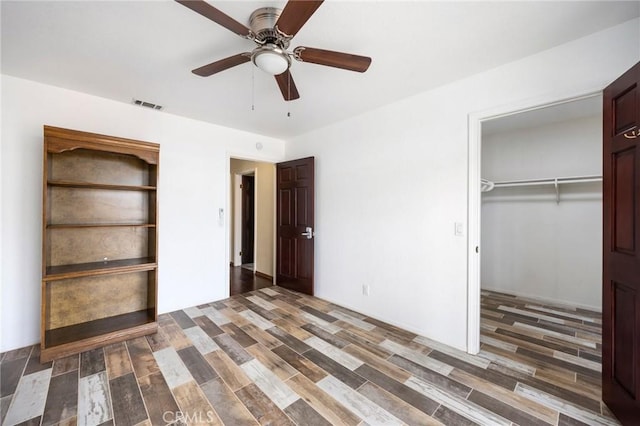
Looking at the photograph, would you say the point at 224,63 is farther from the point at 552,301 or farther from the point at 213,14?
the point at 552,301

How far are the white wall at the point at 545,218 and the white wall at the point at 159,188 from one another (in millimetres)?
3672

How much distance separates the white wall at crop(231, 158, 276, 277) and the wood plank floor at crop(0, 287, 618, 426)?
2.05 meters

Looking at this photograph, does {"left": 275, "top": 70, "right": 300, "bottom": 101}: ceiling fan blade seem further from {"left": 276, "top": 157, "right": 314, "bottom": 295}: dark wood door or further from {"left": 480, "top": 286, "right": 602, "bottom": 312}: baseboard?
{"left": 480, "top": 286, "right": 602, "bottom": 312}: baseboard

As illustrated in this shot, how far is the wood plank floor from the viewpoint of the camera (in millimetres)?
1657

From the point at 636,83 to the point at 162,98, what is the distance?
12.4 ft

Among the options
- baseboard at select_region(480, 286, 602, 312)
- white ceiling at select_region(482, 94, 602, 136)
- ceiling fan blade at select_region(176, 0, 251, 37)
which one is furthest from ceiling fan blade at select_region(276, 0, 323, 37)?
baseboard at select_region(480, 286, 602, 312)

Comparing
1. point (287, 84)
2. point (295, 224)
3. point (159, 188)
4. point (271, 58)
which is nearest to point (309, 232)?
point (295, 224)

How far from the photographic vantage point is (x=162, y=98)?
2.83m

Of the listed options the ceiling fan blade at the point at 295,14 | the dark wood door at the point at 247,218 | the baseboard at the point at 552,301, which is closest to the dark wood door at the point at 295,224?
the dark wood door at the point at 247,218

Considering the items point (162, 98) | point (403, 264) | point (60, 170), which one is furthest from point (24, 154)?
point (403, 264)

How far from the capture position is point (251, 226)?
638 cm

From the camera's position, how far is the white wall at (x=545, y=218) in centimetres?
348

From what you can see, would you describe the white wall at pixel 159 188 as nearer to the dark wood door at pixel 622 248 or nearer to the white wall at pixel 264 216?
the white wall at pixel 264 216

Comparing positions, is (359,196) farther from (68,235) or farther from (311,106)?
(68,235)
